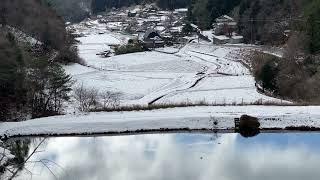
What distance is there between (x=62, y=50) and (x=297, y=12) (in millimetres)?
23273

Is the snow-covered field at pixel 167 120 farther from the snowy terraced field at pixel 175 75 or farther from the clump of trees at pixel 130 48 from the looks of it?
the clump of trees at pixel 130 48

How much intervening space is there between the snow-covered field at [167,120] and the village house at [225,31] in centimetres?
3527

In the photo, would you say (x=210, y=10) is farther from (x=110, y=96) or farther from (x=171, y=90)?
(x=110, y=96)

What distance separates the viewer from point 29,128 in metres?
17.6

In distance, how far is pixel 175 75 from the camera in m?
35.5

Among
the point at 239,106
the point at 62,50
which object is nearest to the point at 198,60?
the point at 62,50

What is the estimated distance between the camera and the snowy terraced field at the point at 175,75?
25.9 meters

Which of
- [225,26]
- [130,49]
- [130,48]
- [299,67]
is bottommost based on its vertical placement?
[299,67]

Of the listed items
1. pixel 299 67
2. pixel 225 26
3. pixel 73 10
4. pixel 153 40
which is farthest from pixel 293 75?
pixel 73 10

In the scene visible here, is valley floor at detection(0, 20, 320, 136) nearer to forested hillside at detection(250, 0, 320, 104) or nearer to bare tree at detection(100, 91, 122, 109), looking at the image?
bare tree at detection(100, 91, 122, 109)

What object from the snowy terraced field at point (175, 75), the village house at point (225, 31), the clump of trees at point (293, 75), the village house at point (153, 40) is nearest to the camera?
the clump of trees at point (293, 75)

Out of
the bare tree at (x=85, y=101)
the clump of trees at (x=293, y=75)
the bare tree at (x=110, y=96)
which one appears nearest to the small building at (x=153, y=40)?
the clump of trees at (x=293, y=75)

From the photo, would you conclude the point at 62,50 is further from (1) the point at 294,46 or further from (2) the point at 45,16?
(1) the point at 294,46

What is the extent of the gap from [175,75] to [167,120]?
1831 cm
